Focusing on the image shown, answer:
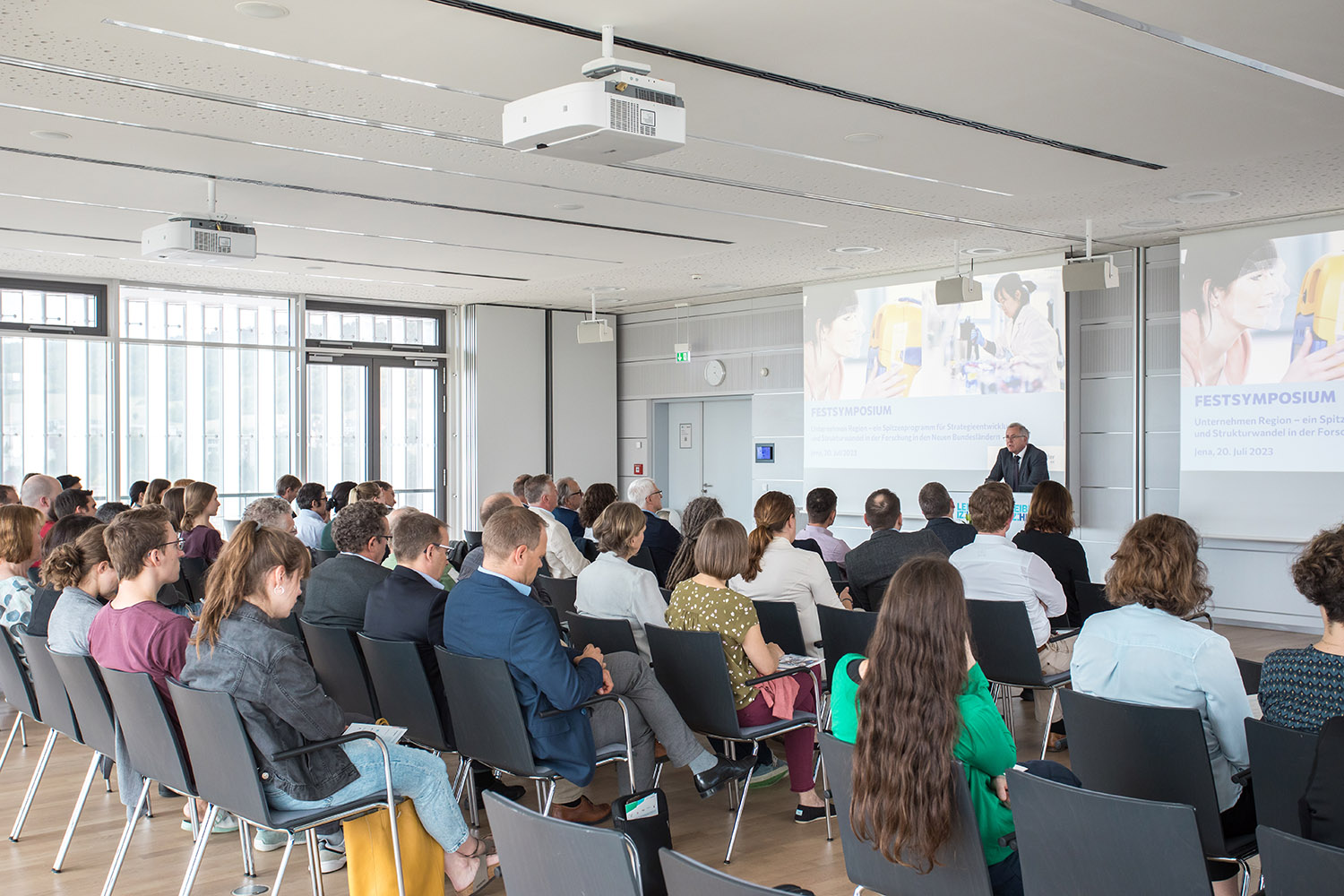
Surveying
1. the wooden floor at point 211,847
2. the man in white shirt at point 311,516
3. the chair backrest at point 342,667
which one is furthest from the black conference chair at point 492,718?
the man in white shirt at point 311,516

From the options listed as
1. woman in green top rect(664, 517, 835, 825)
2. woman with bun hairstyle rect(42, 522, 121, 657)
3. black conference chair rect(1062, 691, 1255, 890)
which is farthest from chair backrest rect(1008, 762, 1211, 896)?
woman with bun hairstyle rect(42, 522, 121, 657)

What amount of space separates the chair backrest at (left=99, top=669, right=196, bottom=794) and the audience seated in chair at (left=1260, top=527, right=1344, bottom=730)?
284 cm

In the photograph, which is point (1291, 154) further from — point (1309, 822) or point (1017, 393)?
point (1309, 822)

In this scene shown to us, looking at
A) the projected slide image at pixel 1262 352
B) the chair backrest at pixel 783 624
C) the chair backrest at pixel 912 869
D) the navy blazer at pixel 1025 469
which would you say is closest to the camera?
the chair backrest at pixel 912 869

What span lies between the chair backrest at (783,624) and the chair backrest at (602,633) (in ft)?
2.20

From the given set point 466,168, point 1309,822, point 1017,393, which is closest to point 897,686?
point 1309,822

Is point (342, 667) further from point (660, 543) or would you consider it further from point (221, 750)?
point (660, 543)

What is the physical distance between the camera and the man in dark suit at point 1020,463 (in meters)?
9.30

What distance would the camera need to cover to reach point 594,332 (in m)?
12.6

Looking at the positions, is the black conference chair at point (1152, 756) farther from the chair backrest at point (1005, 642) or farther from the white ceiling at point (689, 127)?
the white ceiling at point (689, 127)

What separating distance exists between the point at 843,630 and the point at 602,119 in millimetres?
2197

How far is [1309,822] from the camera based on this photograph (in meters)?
2.11

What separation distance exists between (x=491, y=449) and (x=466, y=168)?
692cm

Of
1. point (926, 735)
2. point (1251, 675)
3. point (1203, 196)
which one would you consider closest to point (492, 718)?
point (926, 735)
